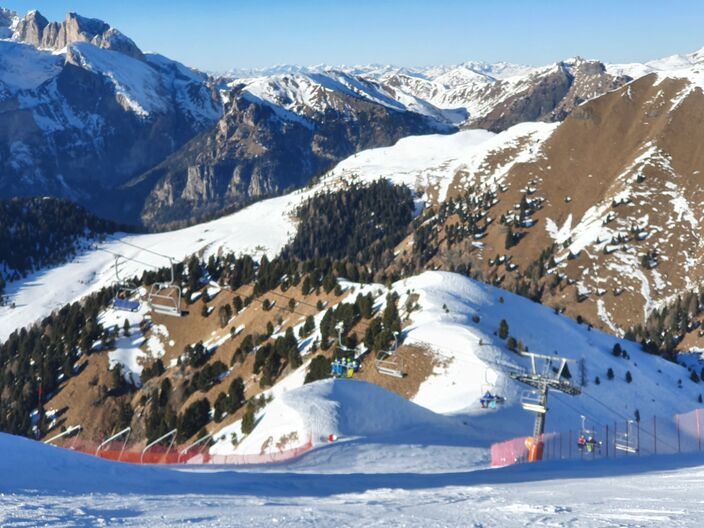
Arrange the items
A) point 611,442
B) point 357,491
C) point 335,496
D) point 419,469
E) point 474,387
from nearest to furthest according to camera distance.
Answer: point 335,496 < point 357,491 < point 419,469 < point 611,442 < point 474,387

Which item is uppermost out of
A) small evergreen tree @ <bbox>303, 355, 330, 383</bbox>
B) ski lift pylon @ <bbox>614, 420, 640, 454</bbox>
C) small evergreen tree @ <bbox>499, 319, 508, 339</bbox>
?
small evergreen tree @ <bbox>499, 319, 508, 339</bbox>

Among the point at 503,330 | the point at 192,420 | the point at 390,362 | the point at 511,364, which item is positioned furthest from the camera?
the point at 503,330

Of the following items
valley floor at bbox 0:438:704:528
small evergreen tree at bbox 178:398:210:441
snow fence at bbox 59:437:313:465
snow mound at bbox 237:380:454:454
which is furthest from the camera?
small evergreen tree at bbox 178:398:210:441

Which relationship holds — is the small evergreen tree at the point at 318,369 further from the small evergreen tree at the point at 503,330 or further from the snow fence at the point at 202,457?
the small evergreen tree at the point at 503,330

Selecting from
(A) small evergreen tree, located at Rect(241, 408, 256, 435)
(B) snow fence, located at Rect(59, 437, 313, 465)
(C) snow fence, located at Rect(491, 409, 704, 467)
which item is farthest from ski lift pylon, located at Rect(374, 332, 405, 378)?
(B) snow fence, located at Rect(59, 437, 313, 465)

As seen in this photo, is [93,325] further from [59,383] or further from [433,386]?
[433,386]

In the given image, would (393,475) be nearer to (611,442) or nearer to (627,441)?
(611,442)

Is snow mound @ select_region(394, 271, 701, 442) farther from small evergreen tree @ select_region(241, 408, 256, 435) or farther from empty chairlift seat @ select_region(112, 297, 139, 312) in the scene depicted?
empty chairlift seat @ select_region(112, 297, 139, 312)

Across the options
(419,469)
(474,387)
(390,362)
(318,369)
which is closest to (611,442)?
(474,387)
